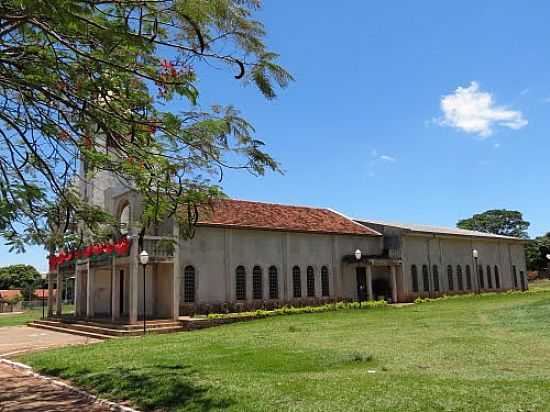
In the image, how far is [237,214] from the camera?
3041 centimetres

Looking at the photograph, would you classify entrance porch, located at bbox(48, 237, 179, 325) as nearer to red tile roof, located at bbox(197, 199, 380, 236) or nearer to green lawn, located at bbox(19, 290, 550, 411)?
red tile roof, located at bbox(197, 199, 380, 236)

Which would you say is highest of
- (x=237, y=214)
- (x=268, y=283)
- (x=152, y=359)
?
(x=237, y=214)

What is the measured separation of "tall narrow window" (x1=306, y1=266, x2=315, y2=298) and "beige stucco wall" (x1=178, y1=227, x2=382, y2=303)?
22 cm

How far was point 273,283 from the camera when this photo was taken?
100 feet

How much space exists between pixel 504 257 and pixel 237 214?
27.4 metres

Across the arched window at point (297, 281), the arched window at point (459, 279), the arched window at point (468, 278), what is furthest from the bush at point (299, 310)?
the arched window at point (468, 278)

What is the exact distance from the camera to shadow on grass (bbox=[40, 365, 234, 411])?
8.09 m

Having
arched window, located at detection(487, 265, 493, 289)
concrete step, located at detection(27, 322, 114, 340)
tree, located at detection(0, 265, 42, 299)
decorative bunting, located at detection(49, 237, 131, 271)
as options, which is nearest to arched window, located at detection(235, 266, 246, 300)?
decorative bunting, located at detection(49, 237, 131, 271)

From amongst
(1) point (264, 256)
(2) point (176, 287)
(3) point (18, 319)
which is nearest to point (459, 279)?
(1) point (264, 256)

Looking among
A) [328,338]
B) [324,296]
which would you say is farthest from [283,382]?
[324,296]

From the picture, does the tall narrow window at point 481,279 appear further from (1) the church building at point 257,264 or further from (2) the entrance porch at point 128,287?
(2) the entrance porch at point 128,287

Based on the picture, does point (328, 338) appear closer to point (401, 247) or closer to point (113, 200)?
point (113, 200)

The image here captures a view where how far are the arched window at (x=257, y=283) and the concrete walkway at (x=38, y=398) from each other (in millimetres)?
17677

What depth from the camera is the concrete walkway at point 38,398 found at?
8898 millimetres
